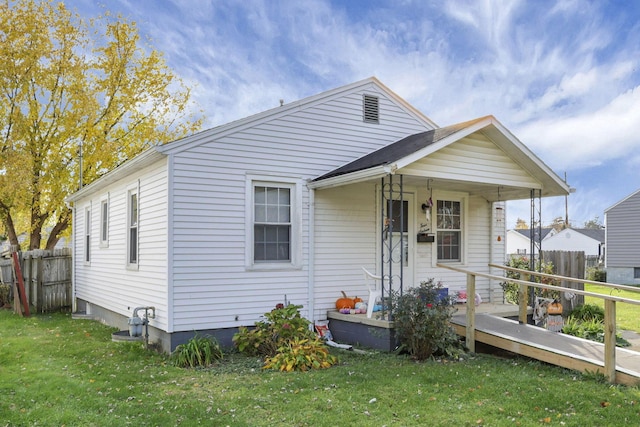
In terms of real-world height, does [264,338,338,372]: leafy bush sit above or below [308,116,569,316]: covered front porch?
below

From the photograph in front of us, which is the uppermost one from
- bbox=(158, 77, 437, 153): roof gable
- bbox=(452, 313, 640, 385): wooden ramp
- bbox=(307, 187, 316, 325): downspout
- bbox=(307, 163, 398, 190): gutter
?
bbox=(158, 77, 437, 153): roof gable

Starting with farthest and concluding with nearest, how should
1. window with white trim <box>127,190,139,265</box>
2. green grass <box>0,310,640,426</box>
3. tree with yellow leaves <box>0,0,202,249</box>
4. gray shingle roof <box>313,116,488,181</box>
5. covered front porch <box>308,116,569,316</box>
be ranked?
tree with yellow leaves <box>0,0,202,249</box> < window with white trim <box>127,190,139,265</box> < covered front porch <box>308,116,569,316</box> < gray shingle roof <box>313,116,488,181</box> < green grass <box>0,310,640,426</box>

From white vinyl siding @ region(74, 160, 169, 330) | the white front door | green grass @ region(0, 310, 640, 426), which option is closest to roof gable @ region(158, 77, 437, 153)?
white vinyl siding @ region(74, 160, 169, 330)

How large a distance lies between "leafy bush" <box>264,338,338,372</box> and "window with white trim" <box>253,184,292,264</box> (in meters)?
1.87

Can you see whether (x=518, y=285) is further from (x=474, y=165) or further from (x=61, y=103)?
(x=61, y=103)

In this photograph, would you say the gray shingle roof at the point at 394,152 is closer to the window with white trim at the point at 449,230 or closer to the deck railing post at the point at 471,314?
the window with white trim at the point at 449,230

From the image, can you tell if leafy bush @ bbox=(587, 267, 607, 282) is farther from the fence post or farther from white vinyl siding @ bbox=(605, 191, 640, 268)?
the fence post

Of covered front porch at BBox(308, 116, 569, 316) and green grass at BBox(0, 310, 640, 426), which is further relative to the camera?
covered front porch at BBox(308, 116, 569, 316)

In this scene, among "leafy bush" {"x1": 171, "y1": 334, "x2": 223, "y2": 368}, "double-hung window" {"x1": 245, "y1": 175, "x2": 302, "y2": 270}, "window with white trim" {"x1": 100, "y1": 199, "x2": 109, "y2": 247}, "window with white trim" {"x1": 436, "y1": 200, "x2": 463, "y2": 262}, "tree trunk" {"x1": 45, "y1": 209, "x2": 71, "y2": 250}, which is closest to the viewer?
"leafy bush" {"x1": 171, "y1": 334, "x2": 223, "y2": 368}

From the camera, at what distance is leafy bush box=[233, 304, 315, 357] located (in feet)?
25.5

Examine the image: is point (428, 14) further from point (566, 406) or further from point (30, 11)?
point (30, 11)

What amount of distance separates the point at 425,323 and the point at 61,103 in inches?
637

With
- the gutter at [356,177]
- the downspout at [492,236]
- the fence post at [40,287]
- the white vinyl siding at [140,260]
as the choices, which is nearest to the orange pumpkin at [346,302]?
the gutter at [356,177]

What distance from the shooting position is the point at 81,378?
687cm
